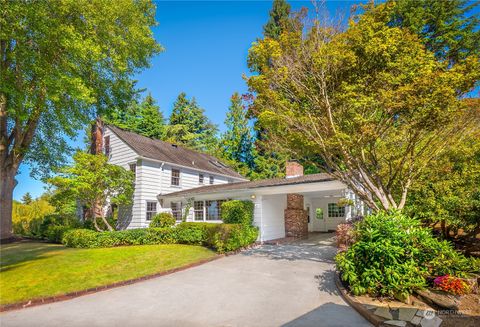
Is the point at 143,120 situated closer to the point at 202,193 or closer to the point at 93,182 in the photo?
the point at 93,182

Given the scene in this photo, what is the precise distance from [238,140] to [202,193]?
2277cm

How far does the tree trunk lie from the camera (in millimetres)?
16516

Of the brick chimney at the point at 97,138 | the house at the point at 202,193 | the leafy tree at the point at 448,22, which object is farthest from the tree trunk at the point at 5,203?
the leafy tree at the point at 448,22

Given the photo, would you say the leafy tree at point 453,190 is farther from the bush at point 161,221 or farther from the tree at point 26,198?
the tree at point 26,198

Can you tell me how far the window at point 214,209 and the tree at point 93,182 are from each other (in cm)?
562

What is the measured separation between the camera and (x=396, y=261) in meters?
5.81

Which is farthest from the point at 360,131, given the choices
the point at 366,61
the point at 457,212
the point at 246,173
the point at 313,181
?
the point at 246,173

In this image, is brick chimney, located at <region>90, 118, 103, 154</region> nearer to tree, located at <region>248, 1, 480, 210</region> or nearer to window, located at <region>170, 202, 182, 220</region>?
window, located at <region>170, 202, 182, 220</region>

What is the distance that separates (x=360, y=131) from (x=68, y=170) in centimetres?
1606

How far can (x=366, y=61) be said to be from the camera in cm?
858

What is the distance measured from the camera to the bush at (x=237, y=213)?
1441 centimetres

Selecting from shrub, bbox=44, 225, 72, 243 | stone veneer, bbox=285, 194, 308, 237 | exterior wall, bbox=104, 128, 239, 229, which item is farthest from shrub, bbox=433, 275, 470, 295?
shrub, bbox=44, 225, 72, 243

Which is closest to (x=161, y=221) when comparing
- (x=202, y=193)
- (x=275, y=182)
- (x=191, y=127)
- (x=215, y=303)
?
(x=202, y=193)

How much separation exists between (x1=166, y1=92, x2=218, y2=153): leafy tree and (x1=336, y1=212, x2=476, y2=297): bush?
35.5m
